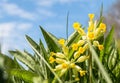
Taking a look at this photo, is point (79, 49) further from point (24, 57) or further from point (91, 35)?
point (24, 57)

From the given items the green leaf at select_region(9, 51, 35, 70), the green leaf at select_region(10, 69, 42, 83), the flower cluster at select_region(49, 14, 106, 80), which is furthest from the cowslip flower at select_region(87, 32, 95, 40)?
the green leaf at select_region(9, 51, 35, 70)

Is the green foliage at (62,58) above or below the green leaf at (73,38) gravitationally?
below

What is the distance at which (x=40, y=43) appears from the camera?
4.66 ft

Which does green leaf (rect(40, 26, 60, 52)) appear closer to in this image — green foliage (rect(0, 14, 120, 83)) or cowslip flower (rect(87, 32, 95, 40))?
green foliage (rect(0, 14, 120, 83))

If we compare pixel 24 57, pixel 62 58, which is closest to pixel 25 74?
pixel 62 58

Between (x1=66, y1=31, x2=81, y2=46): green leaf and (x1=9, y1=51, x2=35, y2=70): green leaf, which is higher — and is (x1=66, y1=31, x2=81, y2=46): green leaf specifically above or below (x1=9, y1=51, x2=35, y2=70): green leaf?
above

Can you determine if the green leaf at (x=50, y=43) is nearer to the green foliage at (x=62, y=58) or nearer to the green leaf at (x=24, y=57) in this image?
the green foliage at (x=62, y=58)

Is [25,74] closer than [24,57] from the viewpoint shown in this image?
Yes

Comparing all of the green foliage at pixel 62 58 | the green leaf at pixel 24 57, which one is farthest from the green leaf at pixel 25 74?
the green leaf at pixel 24 57

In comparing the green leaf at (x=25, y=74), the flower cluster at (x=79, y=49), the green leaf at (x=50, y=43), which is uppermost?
the green leaf at (x=50, y=43)

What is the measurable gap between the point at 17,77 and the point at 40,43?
177 mm

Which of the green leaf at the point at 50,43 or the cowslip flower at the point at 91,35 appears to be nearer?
the cowslip flower at the point at 91,35

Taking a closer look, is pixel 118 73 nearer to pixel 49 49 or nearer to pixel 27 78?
pixel 49 49

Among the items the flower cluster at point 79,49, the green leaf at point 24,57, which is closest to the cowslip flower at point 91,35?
the flower cluster at point 79,49
